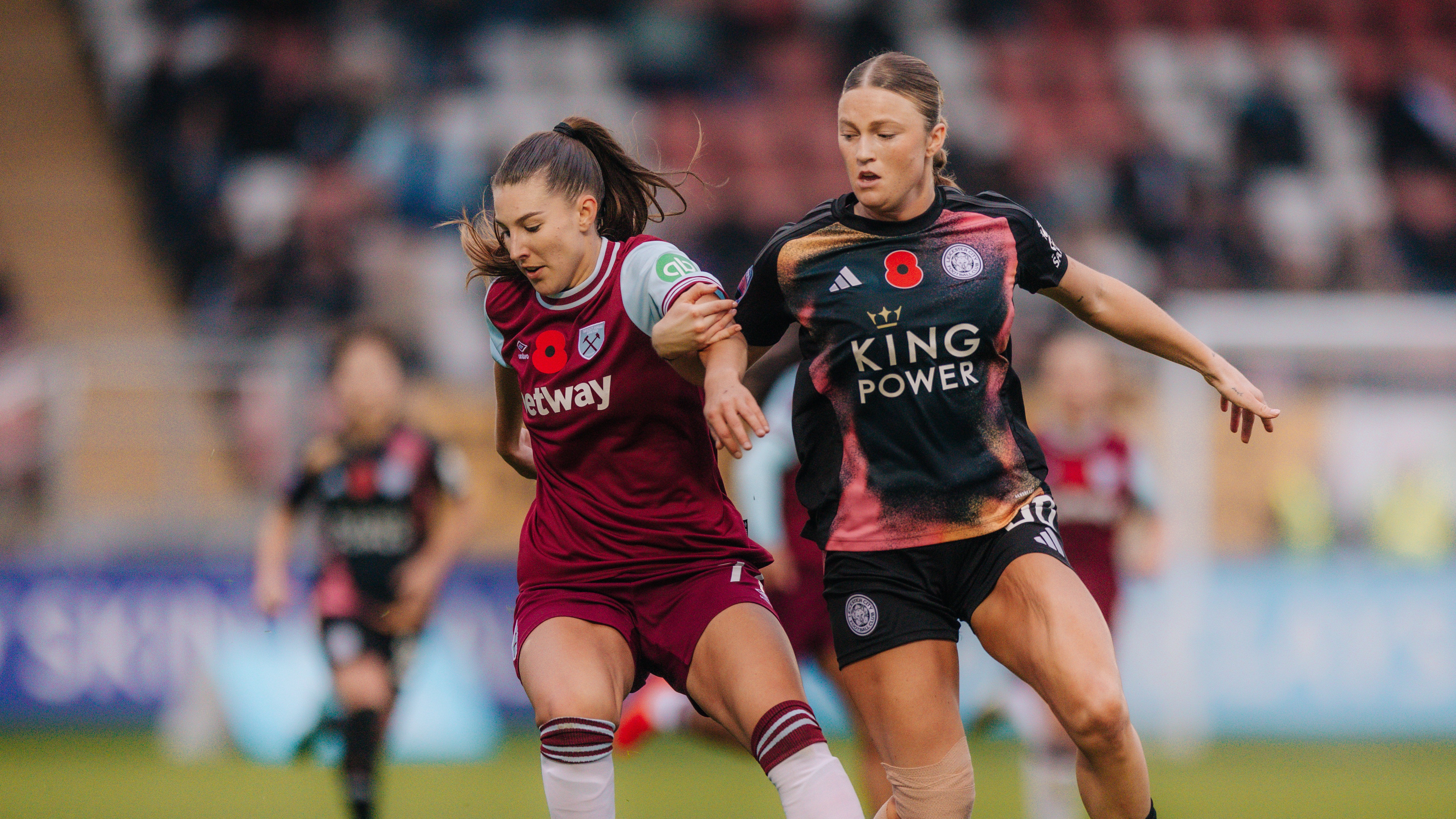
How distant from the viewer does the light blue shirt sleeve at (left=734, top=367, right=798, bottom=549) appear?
6.14 metres

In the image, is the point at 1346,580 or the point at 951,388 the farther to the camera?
the point at 1346,580

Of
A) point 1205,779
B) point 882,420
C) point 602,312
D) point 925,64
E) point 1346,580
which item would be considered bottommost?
point 1205,779

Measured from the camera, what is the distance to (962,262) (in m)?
3.88

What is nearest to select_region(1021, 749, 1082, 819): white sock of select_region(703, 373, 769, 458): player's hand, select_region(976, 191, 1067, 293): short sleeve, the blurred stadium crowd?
select_region(976, 191, 1067, 293): short sleeve

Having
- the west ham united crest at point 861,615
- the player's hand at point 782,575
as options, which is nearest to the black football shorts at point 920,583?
the west ham united crest at point 861,615

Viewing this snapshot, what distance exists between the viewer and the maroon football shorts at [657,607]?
3932mm

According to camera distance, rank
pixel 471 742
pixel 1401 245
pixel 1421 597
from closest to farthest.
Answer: pixel 471 742 → pixel 1421 597 → pixel 1401 245

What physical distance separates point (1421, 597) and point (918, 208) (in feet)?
24.8

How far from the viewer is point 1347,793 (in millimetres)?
8016

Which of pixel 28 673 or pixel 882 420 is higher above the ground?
pixel 882 420

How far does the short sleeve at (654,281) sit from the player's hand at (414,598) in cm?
257

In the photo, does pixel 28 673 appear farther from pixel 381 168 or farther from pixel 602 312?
pixel 602 312

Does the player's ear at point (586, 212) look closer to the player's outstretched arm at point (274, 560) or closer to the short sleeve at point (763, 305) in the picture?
the short sleeve at point (763, 305)

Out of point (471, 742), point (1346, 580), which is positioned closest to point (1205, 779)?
point (1346, 580)
